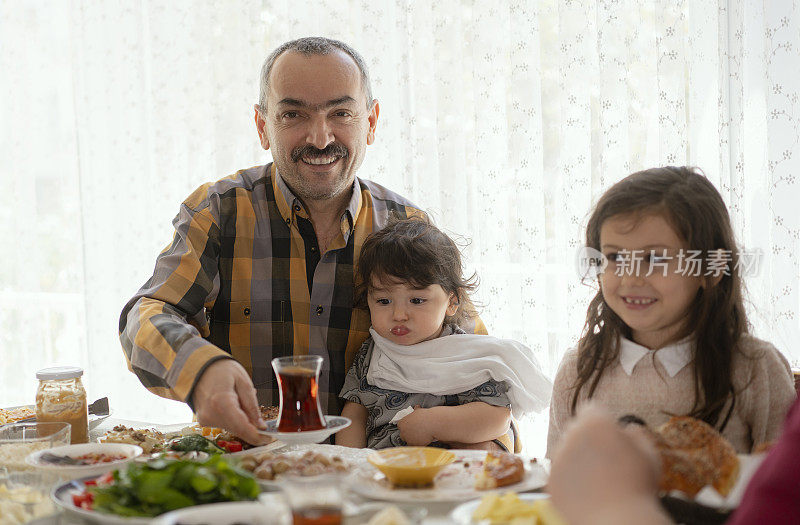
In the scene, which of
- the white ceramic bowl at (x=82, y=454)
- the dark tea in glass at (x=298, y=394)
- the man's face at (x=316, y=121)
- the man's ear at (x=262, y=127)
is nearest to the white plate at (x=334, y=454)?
the dark tea in glass at (x=298, y=394)

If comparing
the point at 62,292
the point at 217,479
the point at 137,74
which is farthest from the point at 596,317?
the point at 62,292

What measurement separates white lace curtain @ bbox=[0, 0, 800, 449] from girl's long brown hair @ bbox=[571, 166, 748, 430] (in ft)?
0.77

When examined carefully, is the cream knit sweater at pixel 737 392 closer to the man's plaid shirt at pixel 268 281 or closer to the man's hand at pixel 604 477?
the man's hand at pixel 604 477

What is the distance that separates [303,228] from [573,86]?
1481mm

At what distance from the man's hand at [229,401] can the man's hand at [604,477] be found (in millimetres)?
827

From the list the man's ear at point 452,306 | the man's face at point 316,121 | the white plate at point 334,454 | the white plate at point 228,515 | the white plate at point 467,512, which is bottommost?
the white plate at point 334,454

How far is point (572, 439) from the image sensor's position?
36.8 inches

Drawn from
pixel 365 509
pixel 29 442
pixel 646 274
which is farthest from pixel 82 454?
pixel 646 274

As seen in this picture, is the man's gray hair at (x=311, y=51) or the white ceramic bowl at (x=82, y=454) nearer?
the white ceramic bowl at (x=82, y=454)

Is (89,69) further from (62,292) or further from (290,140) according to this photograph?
(290,140)

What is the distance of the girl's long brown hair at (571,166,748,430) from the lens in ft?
5.31

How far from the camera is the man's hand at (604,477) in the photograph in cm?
88

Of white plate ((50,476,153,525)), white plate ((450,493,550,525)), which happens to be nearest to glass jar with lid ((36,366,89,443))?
white plate ((50,476,153,525))

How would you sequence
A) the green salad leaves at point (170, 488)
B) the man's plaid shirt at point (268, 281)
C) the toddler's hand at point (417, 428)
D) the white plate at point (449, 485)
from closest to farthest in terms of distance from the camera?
1. the green salad leaves at point (170, 488)
2. the white plate at point (449, 485)
3. the toddler's hand at point (417, 428)
4. the man's plaid shirt at point (268, 281)
